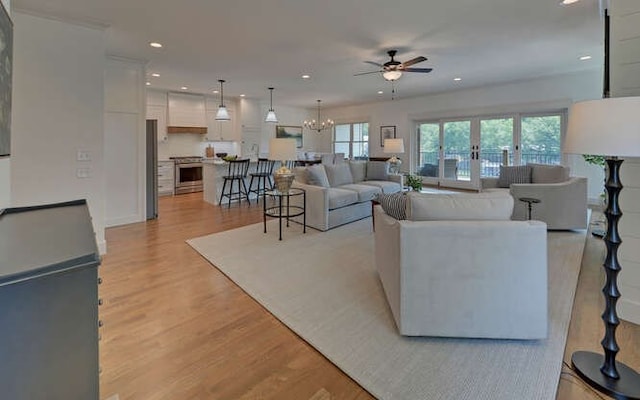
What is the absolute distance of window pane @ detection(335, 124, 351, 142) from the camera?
12.0 m

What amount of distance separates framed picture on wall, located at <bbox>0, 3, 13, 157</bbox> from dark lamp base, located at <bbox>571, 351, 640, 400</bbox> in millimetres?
3190

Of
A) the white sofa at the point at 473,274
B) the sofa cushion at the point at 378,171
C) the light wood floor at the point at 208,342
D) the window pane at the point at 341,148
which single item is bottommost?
the light wood floor at the point at 208,342

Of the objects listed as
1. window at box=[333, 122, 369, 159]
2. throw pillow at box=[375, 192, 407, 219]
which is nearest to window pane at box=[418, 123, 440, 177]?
window at box=[333, 122, 369, 159]

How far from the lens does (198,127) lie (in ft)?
29.8

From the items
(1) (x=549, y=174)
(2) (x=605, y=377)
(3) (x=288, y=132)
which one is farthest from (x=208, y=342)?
(3) (x=288, y=132)

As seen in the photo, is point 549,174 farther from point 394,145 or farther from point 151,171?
point 151,171

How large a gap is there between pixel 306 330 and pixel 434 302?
0.88 metres

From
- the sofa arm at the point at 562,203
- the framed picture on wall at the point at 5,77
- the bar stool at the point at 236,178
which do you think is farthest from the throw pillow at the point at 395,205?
the bar stool at the point at 236,178

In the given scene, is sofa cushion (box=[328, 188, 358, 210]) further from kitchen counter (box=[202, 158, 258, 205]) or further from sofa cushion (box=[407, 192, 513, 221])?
kitchen counter (box=[202, 158, 258, 205])

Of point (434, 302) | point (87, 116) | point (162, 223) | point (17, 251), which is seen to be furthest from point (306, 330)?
point (162, 223)

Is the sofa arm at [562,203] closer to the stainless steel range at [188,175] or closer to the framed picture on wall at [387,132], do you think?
the framed picture on wall at [387,132]

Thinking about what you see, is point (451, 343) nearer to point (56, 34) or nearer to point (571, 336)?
point (571, 336)

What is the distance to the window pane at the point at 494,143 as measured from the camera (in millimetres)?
7953

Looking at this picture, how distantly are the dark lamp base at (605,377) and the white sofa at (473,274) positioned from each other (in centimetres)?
23
